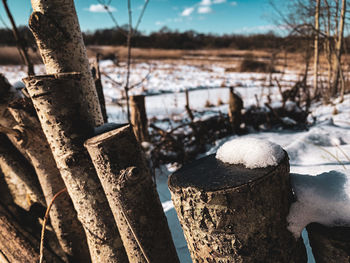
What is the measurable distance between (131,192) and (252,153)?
449mm

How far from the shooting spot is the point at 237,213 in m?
0.63

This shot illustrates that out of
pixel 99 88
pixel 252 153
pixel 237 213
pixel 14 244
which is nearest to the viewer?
pixel 237 213

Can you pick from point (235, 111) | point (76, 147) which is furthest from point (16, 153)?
point (235, 111)

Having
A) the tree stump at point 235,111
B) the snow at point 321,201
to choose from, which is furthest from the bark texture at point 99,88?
the tree stump at point 235,111

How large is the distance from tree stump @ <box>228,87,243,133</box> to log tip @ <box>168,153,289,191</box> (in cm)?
271

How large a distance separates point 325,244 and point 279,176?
0.24m

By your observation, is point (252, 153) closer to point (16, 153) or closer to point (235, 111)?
point (16, 153)

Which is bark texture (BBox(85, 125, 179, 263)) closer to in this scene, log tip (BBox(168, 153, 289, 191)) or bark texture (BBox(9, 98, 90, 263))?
log tip (BBox(168, 153, 289, 191))

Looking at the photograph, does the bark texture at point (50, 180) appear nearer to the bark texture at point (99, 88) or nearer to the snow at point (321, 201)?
the bark texture at point (99, 88)

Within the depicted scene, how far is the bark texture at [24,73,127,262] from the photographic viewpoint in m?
0.89

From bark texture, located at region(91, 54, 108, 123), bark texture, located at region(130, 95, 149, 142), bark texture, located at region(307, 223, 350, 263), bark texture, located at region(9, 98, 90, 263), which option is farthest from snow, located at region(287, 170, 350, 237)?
bark texture, located at region(130, 95, 149, 142)

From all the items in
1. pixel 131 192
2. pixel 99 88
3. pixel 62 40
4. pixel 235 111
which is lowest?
pixel 235 111

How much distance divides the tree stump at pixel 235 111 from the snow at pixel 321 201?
2720 mm

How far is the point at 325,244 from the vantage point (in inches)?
26.2
